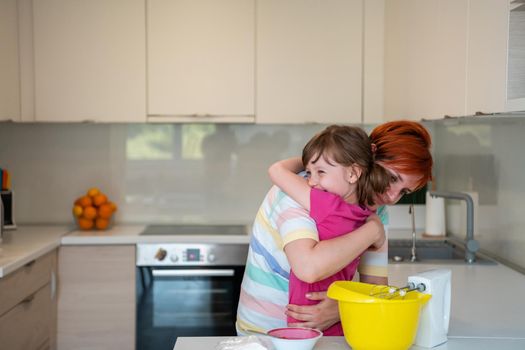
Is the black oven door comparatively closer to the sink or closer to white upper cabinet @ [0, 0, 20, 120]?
the sink

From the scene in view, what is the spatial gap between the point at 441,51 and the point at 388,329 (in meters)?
1.45

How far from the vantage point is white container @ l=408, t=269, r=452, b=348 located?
5.54ft

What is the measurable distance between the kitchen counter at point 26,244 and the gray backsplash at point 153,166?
27 centimetres

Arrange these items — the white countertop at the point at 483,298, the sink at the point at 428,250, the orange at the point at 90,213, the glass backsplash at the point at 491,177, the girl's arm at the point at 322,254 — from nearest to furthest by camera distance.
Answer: the girl's arm at the point at 322,254, the white countertop at the point at 483,298, the glass backsplash at the point at 491,177, the sink at the point at 428,250, the orange at the point at 90,213

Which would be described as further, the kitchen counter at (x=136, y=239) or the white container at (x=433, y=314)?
the kitchen counter at (x=136, y=239)

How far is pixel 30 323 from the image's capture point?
3117mm

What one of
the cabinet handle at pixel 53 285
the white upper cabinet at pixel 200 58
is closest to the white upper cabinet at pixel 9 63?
the white upper cabinet at pixel 200 58

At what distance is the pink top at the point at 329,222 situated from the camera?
5.61 feet

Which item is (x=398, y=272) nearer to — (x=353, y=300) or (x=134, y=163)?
(x=353, y=300)

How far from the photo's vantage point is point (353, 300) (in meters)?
1.55

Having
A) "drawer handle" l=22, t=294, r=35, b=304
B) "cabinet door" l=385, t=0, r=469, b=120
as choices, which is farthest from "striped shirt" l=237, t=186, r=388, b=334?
"drawer handle" l=22, t=294, r=35, b=304

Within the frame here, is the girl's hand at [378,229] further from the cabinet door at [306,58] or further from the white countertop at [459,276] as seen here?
the cabinet door at [306,58]

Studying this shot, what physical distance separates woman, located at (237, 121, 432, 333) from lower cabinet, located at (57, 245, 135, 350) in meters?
1.68

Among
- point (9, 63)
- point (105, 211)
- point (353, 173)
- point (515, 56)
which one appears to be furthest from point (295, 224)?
point (9, 63)
